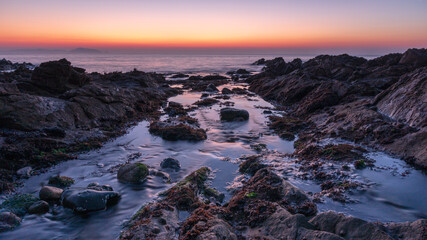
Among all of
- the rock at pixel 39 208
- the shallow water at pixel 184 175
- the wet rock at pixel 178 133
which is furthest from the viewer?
the wet rock at pixel 178 133

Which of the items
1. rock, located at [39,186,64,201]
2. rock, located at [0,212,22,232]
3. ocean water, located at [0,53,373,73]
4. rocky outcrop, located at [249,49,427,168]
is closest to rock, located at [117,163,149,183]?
rock, located at [39,186,64,201]

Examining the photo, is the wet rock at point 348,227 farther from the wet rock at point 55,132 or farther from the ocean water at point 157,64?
the ocean water at point 157,64

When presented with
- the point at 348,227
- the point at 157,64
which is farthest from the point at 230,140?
the point at 157,64

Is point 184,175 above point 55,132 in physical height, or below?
below

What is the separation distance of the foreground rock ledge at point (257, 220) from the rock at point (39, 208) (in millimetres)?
2389

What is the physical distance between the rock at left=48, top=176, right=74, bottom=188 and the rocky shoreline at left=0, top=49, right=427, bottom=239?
3 cm

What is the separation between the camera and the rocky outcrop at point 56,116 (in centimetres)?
954

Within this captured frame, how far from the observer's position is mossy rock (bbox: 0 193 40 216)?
21.0ft

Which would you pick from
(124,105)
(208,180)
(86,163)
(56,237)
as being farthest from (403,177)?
(124,105)

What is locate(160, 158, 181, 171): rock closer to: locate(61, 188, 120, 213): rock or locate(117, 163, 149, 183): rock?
locate(117, 163, 149, 183): rock

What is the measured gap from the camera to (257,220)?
5.20 metres

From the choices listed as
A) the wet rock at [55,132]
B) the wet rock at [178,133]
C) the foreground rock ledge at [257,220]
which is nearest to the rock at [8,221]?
the foreground rock ledge at [257,220]

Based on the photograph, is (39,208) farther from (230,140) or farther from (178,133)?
(230,140)

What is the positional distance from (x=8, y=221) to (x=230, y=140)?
8.93m
